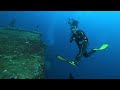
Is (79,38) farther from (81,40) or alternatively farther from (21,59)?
(21,59)

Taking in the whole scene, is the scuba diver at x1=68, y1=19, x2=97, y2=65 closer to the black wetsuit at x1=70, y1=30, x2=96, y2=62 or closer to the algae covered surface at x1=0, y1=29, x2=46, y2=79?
the black wetsuit at x1=70, y1=30, x2=96, y2=62

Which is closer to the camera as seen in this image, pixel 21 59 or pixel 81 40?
pixel 21 59

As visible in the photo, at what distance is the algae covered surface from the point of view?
7758 mm

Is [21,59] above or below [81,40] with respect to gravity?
below

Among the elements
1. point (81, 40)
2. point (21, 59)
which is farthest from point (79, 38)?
point (21, 59)

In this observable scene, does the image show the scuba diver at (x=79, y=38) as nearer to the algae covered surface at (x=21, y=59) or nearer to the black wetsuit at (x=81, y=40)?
the black wetsuit at (x=81, y=40)

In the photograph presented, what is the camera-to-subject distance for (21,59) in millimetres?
9289

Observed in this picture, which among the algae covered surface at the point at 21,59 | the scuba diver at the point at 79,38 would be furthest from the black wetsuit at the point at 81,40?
the algae covered surface at the point at 21,59

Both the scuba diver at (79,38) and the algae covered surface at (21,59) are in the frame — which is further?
the scuba diver at (79,38)

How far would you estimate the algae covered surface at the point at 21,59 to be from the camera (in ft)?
25.5

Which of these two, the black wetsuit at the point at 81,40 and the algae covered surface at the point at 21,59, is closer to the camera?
the algae covered surface at the point at 21,59
